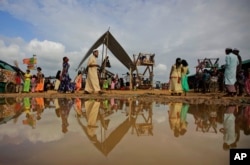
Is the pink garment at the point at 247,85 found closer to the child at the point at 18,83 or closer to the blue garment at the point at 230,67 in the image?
the blue garment at the point at 230,67

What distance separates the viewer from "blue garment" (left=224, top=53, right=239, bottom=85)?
9082 mm

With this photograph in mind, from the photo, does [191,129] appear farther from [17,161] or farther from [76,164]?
[17,161]

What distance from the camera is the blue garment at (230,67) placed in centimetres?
908

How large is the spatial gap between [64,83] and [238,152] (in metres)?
11.4

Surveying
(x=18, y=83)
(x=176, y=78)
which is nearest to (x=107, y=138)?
(x=176, y=78)

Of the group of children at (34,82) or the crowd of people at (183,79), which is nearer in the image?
the crowd of people at (183,79)

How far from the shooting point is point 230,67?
9219 mm

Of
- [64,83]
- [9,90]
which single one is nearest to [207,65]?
[64,83]

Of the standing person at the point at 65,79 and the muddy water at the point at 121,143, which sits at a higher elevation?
the standing person at the point at 65,79

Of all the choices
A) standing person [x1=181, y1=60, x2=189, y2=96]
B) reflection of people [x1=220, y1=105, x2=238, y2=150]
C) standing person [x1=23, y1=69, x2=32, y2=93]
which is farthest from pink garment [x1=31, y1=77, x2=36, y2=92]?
reflection of people [x1=220, y1=105, x2=238, y2=150]

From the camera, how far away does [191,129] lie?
320 centimetres

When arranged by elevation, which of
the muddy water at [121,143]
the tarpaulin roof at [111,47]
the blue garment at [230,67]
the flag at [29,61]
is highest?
the tarpaulin roof at [111,47]

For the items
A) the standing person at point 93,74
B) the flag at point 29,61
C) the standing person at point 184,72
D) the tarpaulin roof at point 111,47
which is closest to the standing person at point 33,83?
the flag at point 29,61

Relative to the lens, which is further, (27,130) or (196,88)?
(196,88)
